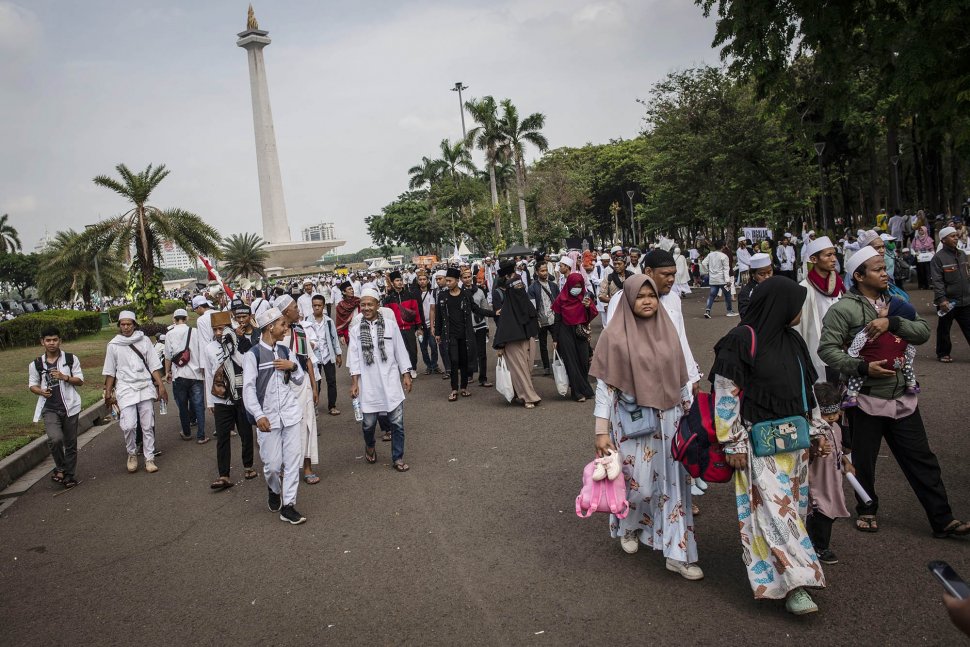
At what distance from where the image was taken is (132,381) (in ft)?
27.4

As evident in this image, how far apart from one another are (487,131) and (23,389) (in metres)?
38.2

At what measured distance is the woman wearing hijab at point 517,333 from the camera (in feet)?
30.6

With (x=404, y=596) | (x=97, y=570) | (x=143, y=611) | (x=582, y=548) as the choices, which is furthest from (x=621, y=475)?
(x=97, y=570)

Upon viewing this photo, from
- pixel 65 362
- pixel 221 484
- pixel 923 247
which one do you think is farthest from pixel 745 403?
pixel 923 247

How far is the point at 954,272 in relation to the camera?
901 cm

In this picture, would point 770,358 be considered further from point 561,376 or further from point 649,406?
point 561,376

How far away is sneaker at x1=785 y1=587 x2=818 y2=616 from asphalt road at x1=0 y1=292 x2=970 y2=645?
7 cm

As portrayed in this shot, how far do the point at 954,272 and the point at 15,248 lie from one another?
296 feet

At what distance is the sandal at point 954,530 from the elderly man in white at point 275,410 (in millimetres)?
4426

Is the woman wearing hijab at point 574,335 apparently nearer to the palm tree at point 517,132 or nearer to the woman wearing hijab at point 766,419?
the woman wearing hijab at point 766,419

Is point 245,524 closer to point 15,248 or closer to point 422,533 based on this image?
point 422,533

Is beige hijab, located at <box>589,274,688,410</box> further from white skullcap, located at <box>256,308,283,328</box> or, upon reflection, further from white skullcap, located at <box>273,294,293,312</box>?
white skullcap, located at <box>273,294,293,312</box>

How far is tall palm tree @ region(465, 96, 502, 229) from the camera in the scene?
49.0 meters

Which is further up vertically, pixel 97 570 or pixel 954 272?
pixel 954 272
